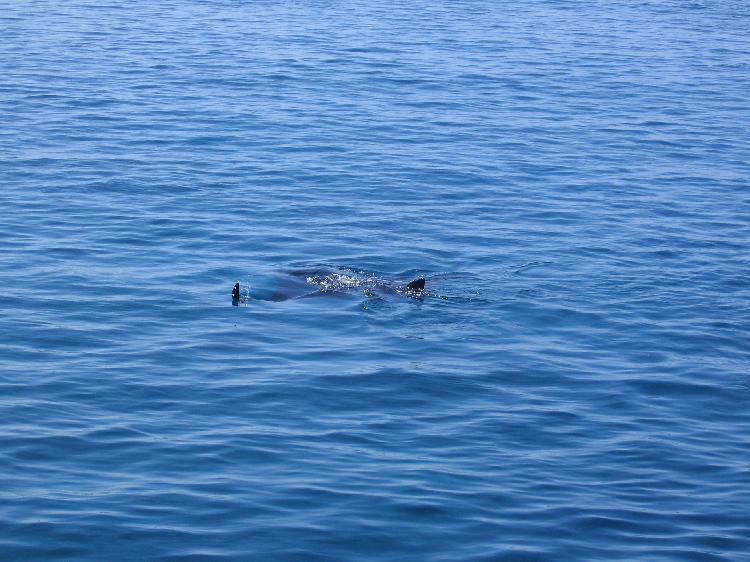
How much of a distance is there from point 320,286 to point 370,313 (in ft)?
3.71

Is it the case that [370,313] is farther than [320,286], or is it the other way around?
[320,286]

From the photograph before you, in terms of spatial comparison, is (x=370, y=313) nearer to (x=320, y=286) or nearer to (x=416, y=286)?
(x=416, y=286)

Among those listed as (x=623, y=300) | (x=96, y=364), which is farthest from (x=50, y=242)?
(x=623, y=300)

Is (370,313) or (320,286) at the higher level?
(320,286)

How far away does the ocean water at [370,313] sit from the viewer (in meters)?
12.2

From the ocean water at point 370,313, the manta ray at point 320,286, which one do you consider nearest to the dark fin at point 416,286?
the manta ray at point 320,286

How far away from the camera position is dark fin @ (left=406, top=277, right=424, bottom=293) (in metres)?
17.9

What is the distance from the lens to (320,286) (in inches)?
734

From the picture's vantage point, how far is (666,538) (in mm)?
12023

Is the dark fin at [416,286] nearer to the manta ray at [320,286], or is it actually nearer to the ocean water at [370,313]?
the manta ray at [320,286]

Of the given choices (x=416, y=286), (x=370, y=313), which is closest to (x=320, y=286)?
(x=370, y=313)

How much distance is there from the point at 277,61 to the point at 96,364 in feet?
72.4

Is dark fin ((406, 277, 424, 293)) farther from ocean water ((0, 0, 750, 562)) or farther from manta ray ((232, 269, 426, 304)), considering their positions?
ocean water ((0, 0, 750, 562))

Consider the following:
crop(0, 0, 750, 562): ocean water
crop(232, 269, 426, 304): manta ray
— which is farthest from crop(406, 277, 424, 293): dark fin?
crop(0, 0, 750, 562): ocean water
